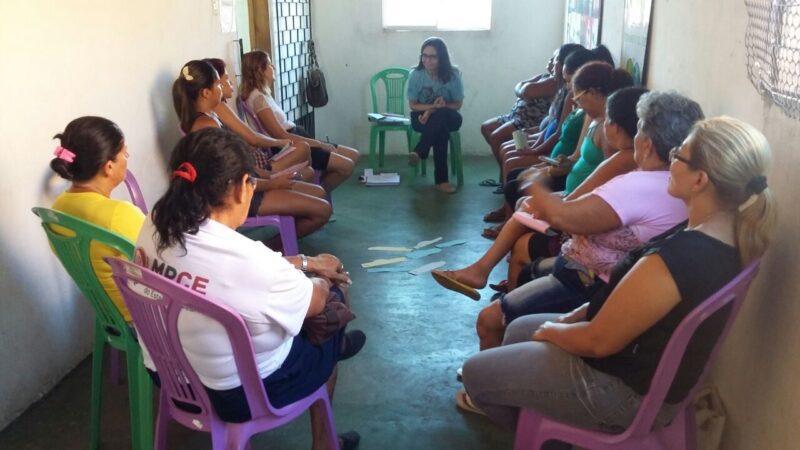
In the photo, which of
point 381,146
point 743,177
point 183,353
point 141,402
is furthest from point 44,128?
point 381,146

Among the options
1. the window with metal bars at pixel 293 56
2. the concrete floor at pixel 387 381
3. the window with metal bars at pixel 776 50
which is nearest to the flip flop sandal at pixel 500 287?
the concrete floor at pixel 387 381

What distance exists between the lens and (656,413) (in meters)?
1.64

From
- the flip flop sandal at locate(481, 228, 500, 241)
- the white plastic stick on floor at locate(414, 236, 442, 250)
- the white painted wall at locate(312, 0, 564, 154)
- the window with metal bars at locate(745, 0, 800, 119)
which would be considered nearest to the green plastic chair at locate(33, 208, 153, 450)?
the window with metal bars at locate(745, 0, 800, 119)

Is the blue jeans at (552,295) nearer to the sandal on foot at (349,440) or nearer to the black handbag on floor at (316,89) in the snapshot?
the sandal on foot at (349,440)

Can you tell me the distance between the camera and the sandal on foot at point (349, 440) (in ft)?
7.42

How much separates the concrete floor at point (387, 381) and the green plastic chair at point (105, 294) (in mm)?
334

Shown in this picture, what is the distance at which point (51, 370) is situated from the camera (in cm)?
265

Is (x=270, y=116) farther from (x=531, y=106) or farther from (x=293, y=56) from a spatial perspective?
(x=531, y=106)

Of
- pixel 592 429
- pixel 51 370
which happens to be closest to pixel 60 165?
pixel 51 370

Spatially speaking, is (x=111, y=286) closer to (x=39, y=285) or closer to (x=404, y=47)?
(x=39, y=285)

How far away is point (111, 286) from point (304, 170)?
7.35 ft

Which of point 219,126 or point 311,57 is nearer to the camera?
point 219,126

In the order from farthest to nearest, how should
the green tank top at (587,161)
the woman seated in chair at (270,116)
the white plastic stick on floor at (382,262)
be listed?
the woman seated in chair at (270,116) < the white plastic stick on floor at (382,262) < the green tank top at (587,161)

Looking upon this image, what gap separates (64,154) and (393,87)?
4605 millimetres
